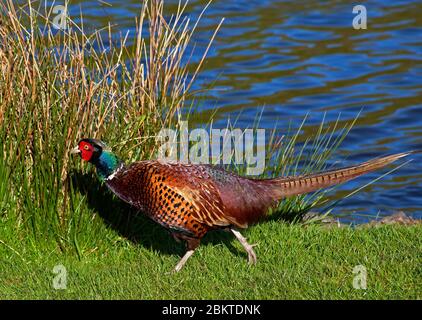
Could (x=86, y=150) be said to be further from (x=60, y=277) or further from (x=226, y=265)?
(x=226, y=265)

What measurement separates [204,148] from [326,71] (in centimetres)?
584

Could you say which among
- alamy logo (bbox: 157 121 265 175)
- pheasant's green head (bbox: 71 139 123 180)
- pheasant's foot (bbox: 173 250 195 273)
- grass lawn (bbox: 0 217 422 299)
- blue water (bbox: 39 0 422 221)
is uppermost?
pheasant's green head (bbox: 71 139 123 180)

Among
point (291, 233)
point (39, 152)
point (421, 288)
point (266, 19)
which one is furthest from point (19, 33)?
point (266, 19)

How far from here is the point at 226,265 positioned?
7.77 m

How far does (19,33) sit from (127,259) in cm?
189

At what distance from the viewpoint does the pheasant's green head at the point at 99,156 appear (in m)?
7.58

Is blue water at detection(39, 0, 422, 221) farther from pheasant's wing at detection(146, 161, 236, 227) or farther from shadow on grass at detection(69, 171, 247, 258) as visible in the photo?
pheasant's wing at detection(146, 161, 236, 227)

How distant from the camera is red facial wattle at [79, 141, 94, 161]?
7.57 meters

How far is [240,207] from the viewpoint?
7641mm

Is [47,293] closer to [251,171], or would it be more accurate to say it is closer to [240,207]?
[240,207]

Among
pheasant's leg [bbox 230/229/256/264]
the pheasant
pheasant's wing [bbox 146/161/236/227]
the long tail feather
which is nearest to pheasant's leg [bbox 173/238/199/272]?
the pheasant

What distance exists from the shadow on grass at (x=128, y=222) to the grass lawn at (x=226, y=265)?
13 millimetres

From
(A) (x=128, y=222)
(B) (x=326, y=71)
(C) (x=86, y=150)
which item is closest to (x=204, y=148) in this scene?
(A) (x=128, y=222)

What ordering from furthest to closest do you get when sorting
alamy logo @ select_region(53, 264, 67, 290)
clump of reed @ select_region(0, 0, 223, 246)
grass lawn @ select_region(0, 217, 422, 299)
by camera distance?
clump of reed @ select_region(0, 0, 223, 246), alamy logo @ select_region(53, 264, 67, 290), grass lawn @ select_region(0, 217, 422, 299)
